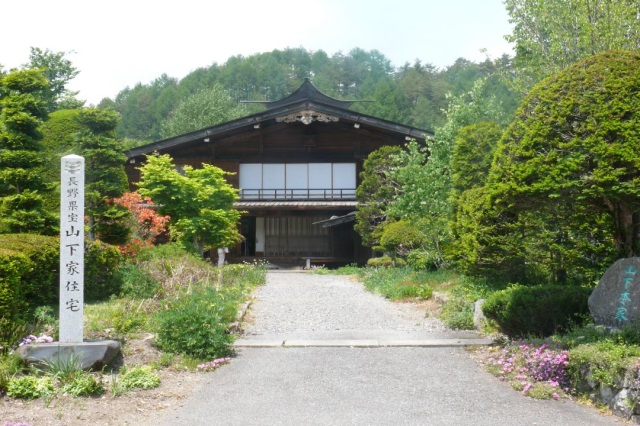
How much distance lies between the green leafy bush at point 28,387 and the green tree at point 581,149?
5491mm

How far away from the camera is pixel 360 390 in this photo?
7.20 m

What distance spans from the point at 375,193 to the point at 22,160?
15.8 m

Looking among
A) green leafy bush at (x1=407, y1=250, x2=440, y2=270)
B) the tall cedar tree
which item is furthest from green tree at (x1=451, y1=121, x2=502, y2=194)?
the tall cedar tree

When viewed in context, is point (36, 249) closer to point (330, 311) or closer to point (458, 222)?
point (330, 311)

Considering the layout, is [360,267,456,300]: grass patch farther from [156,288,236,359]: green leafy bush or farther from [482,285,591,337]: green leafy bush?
[156,288,236,359]: green leafy bush

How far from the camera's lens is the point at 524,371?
24.8 ft

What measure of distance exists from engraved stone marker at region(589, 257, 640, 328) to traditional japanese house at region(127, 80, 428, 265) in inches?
849

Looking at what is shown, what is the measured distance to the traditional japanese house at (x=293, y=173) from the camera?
29672mm

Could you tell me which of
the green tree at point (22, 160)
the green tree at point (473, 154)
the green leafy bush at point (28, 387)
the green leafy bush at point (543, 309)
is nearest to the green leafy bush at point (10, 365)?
the green leafy bush at point (28, 387)

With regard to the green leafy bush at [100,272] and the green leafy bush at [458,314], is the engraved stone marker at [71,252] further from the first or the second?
the green leafy bush at [458,314]

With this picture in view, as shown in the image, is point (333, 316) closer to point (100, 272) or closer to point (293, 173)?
point (100, 272)

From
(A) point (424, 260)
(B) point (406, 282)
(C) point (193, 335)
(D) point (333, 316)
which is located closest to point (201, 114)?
(A) point (424, 260)

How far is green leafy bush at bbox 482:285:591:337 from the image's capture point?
8.67 m

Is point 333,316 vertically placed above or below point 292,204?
below
